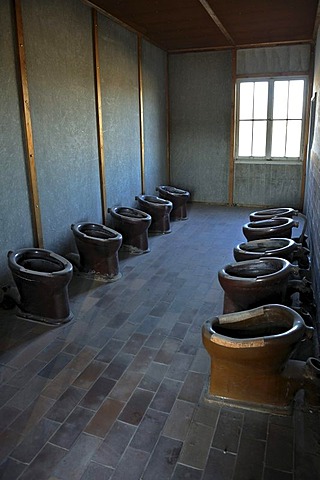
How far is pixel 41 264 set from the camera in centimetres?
377

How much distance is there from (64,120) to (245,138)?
4.36 m

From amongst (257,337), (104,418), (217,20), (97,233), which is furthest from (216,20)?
(104,418)

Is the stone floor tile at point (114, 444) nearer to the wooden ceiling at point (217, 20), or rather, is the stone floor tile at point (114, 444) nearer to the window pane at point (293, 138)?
the wooden ceiling at point (217, 20)

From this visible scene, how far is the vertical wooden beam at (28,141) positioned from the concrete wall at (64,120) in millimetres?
49

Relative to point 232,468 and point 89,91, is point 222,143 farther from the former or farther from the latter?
point 232,468

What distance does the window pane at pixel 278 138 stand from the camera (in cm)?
754

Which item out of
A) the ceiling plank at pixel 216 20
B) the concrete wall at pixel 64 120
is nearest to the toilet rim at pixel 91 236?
the concrete wall at pixel 64 120

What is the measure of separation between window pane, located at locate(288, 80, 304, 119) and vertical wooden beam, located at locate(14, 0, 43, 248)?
5.22 meters

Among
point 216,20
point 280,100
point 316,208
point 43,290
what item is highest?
point 216,20

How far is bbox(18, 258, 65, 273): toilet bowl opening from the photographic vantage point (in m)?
3.71

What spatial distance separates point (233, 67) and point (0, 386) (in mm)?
6899

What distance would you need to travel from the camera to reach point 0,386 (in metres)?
2.60

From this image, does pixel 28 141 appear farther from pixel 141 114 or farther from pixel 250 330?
pixel 141 114

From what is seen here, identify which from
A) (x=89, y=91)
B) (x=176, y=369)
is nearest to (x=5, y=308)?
(x=176, y=369)
